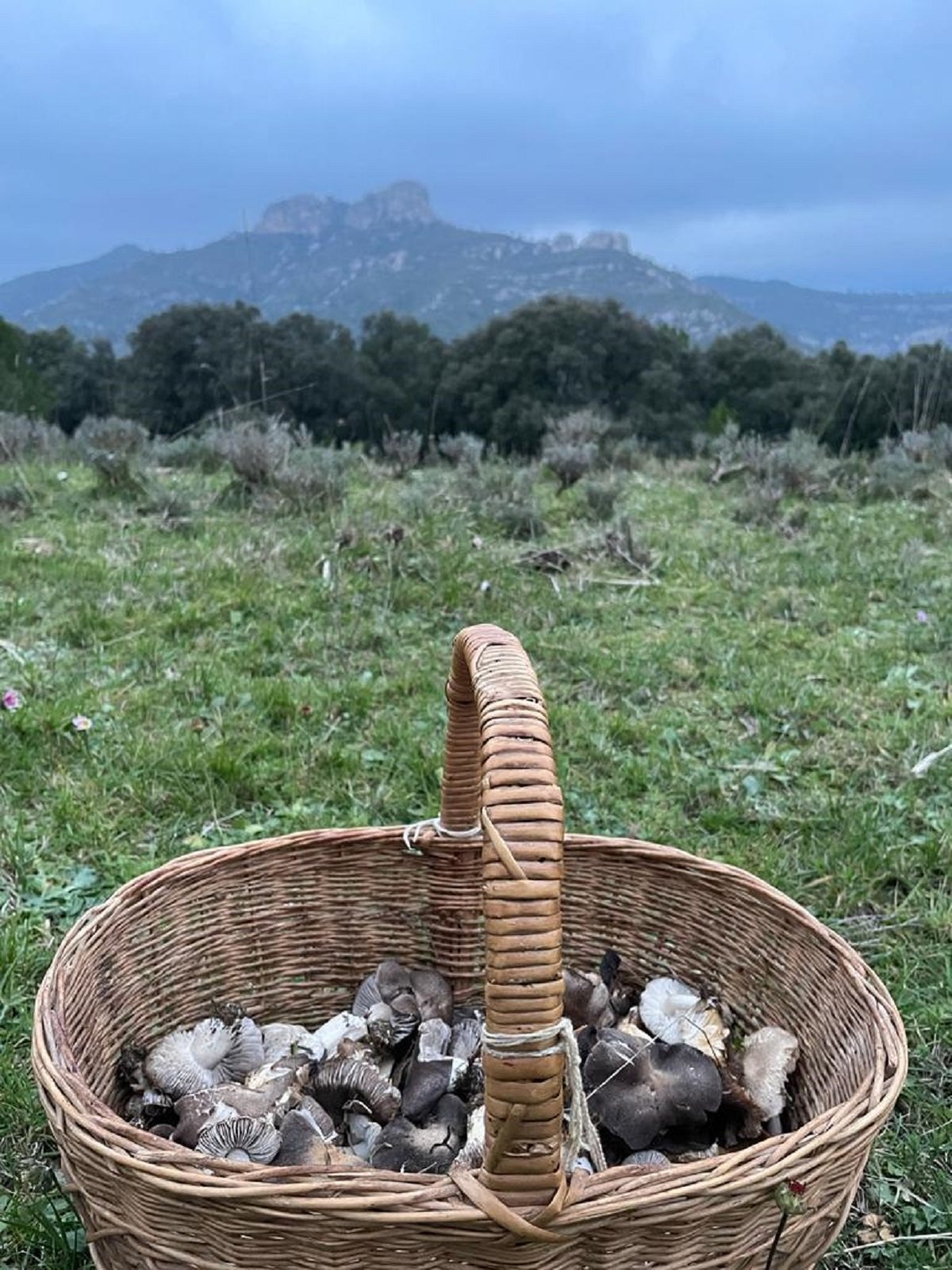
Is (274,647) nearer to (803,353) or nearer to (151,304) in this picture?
(151,304)

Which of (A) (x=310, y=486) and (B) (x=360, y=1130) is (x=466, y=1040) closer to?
(B) (x=360, y=1130)

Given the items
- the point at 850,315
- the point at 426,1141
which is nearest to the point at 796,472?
the point at 426,1141

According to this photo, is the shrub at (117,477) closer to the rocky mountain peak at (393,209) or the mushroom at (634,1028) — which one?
the mushroom at (634,1028)

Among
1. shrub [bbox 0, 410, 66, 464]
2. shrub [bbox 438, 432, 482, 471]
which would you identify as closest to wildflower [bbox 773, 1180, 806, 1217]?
shrub [bbox 438, 432, 482, 471]

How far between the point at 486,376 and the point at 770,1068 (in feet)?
65.2

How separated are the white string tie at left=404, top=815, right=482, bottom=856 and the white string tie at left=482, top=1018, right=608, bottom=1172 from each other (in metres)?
0.71

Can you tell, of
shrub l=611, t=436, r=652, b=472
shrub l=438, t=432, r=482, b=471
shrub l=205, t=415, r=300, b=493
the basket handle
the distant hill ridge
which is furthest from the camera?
the distant hill ridge

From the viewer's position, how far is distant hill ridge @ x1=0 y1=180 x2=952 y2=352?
13.0 m

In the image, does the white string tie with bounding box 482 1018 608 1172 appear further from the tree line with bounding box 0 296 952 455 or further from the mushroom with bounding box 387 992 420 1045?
the tree line with bounding box 0 296 952 455

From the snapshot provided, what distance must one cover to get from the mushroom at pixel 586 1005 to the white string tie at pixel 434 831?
1.00 feet

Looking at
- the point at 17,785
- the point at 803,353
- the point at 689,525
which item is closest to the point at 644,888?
the point at 17,785

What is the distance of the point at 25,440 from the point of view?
862cm

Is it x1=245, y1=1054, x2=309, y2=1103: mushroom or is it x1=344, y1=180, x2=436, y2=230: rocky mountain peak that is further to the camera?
x1=344, y1=180, x2=436, y2=230: rocky mountain peak

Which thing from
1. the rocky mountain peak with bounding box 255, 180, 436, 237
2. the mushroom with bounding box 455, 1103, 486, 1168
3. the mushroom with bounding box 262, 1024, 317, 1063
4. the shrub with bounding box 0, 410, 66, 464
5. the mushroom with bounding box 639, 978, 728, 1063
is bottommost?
the mushroom with bounding box 262, 1024, 317, 1063
